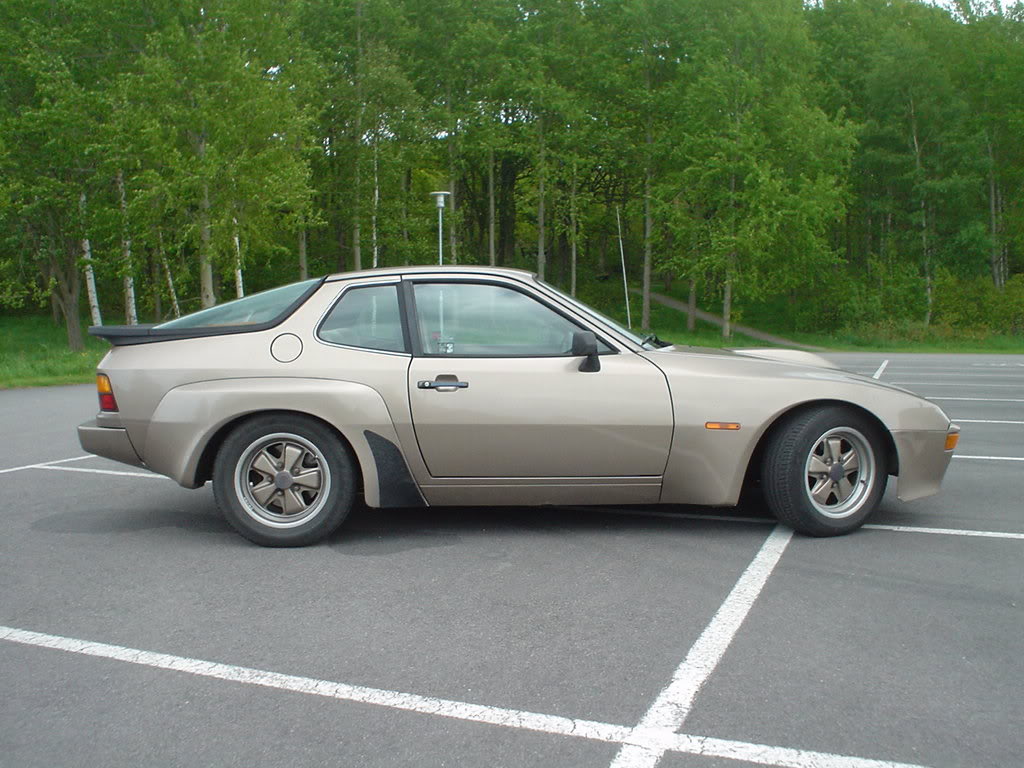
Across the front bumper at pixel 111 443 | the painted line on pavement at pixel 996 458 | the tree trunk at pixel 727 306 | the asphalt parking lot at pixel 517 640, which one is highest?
the front bumper at pixel 111 443

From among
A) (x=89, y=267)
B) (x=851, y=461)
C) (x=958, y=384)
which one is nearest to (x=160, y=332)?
(x=851, y=461)

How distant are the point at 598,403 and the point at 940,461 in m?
1.99

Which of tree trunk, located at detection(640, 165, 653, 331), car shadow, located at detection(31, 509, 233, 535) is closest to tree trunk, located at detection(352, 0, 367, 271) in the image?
tree trunk, located at detection(640, 165, 653, 331)

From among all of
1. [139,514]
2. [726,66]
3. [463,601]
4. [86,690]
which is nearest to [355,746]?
[86,690]

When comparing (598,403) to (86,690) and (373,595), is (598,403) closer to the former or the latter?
(373,595)

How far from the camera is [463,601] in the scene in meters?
4.12

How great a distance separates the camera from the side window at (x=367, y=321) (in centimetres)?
519

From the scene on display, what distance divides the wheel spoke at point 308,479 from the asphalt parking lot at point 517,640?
361 millimetres

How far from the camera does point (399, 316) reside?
17.2 feet

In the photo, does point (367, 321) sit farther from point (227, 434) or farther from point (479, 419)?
point (227, 434)

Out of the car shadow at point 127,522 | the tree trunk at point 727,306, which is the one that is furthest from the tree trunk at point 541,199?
the car shadow at point 127,522

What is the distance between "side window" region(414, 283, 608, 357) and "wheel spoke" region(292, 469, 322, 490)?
0.90 metres

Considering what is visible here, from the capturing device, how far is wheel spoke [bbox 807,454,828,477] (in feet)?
16.7

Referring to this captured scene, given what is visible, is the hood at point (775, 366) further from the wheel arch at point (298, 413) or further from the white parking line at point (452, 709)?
the white parking line at point (452, 709)
